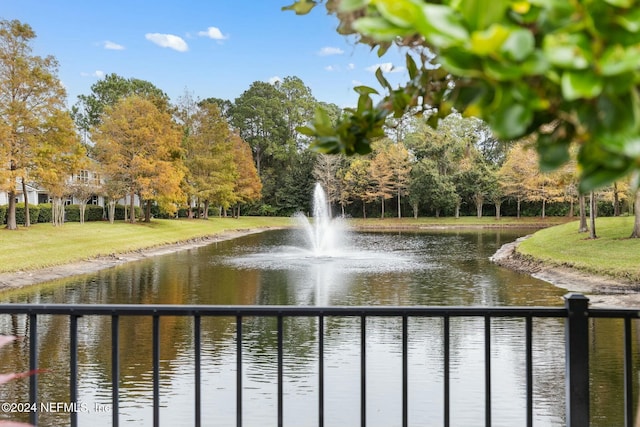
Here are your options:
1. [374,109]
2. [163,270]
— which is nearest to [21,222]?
[163,270]

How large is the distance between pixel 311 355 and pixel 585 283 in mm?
8152

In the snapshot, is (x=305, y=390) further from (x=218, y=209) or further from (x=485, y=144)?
(x=485, y=144)

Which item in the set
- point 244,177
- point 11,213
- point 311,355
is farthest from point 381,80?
point 244,177

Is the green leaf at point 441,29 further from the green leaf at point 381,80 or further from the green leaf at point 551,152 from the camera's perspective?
the green leaf at point 381,80

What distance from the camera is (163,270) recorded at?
664 inches

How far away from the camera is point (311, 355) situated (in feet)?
25.5

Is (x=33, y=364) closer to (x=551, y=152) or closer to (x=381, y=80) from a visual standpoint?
(x=381, y=80)

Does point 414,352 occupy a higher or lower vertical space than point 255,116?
lower

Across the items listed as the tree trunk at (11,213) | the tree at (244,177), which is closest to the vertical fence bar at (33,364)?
the tree trunk at (11,213)

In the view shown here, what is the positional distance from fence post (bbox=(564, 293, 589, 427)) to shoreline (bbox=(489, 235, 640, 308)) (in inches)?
321

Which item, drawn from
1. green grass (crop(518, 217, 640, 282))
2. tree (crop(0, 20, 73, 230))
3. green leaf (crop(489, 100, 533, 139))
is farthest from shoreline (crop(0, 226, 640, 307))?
green leaf (crop(489, 100, 533, 139))

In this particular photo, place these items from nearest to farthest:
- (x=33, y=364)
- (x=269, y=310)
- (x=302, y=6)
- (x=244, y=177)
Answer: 1. (x=302, y=6)
2. (x=269, y=310)
3. (x=33, y=364)
4. (x=244, y=177)

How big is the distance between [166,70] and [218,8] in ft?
27.9

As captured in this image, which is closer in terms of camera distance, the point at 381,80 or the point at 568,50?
the point at 568,50
